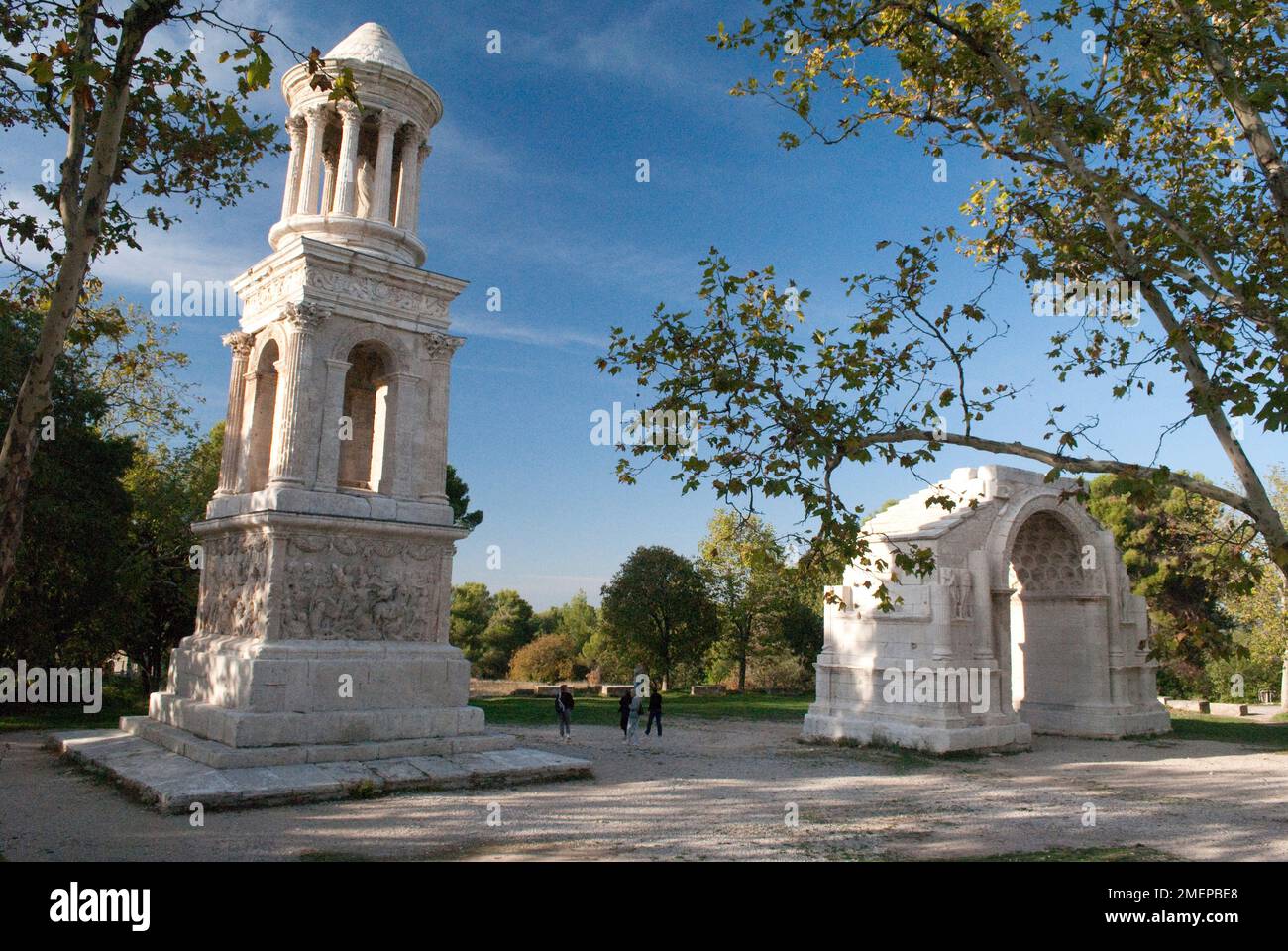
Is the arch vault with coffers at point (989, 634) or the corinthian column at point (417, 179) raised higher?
the corinthian column at point (417, 179)

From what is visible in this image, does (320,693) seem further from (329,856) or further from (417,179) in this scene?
(417,179)

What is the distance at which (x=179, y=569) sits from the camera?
27.8 m

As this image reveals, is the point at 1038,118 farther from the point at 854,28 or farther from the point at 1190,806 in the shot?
the point at 1190,806

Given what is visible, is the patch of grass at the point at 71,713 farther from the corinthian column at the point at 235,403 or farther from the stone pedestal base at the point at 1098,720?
the stone pedestal base at the point at 1098,720

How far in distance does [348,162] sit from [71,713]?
1715 cm

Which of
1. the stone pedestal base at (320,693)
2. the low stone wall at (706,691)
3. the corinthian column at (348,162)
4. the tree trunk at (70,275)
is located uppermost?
the corinthian column at (348,162)

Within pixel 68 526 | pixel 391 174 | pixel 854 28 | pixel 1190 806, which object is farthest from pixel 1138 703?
pixel 68 526

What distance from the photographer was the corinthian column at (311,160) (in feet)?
55.5

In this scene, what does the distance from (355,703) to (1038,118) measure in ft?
40.7

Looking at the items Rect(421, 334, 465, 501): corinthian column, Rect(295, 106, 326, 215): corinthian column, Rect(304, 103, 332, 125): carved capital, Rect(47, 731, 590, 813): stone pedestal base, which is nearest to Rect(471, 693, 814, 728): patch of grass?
Rect(421, 334, 465, 501): corinthian column

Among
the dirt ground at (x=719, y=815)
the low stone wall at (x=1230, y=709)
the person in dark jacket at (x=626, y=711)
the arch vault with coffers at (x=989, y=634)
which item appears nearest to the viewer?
the dirt ground at (x=719, y=815)

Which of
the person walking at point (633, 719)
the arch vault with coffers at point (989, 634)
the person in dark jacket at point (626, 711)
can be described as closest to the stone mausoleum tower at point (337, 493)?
the person walking at point (633, 719)

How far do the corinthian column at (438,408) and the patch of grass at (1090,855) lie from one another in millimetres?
10657

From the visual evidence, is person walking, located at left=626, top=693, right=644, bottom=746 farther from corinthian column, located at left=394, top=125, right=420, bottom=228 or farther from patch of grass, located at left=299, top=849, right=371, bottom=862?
corinthian column, located at left=394, top=125, right=420, bottom=228
